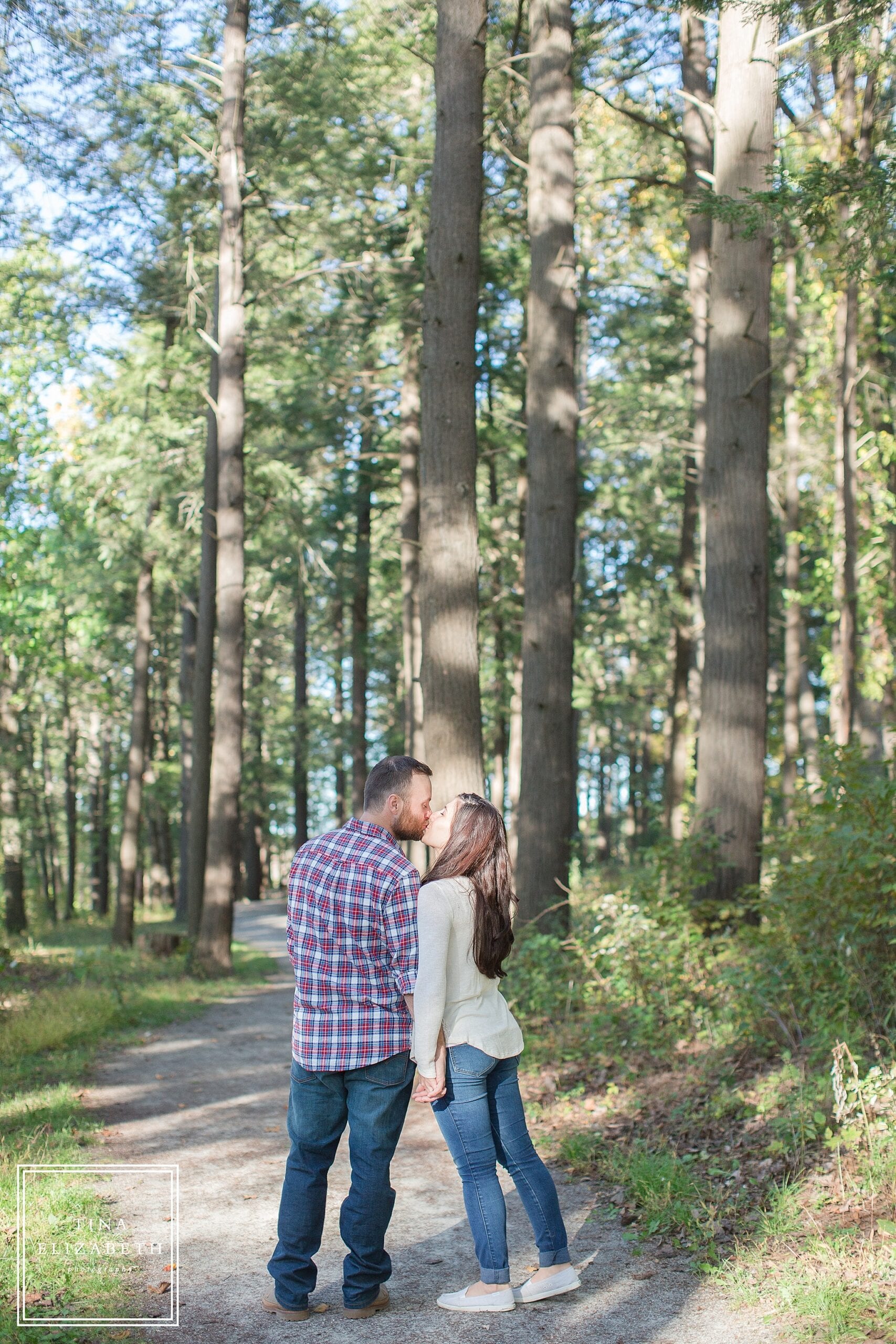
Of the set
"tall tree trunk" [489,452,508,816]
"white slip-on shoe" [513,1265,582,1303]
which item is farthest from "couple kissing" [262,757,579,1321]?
"tall tree trunk" [489,452,508,816]

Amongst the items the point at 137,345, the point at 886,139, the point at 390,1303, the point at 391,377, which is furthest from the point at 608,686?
the point at 390,1303

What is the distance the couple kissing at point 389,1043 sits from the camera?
13.7ft

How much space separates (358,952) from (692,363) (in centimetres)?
1769

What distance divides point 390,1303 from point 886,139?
721 centimetres

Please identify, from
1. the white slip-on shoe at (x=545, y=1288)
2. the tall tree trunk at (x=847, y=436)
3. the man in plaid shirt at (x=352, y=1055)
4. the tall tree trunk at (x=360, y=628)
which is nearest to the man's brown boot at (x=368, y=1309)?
the man in plaid shirt at (x=352, y=1055)

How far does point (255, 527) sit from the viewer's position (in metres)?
19.0

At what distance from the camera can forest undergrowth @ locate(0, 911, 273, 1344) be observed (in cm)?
429

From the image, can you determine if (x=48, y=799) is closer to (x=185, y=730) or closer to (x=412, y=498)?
(x=185, y=730)

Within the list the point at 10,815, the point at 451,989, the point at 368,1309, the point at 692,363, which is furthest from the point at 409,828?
the point at 10,815

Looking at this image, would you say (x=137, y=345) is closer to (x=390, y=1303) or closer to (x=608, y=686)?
(x=608, y=686)

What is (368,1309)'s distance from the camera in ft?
14.0

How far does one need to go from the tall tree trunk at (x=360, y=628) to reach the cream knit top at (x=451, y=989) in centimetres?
2167

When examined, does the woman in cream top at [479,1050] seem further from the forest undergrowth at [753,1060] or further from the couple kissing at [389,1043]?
the forest undergrowth at [753,1060]

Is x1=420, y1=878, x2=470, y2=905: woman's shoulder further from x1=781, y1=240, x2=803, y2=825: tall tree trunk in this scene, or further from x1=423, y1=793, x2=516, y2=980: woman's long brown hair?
x1=781, y1=240, x2=803, y2=825: tall tree trunk
